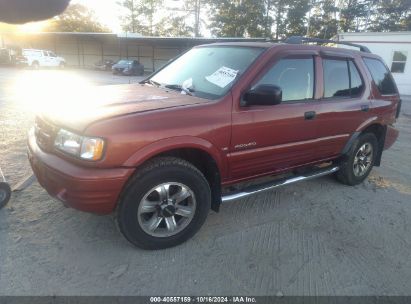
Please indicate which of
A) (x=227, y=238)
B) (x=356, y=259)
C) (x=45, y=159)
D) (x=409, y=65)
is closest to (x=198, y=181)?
(x=227, y=238)

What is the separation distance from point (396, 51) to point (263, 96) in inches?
884

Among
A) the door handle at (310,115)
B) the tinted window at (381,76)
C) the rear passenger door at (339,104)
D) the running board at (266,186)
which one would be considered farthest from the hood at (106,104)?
the tinted window at (381,76)

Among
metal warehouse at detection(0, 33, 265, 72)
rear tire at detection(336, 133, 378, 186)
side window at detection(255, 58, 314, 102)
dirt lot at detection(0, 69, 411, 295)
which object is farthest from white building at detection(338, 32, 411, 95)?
side window at detection(255, 58, 314, 102)

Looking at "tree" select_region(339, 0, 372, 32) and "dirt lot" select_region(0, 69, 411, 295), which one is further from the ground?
"tree" select_region(339, 0, 372, 32)

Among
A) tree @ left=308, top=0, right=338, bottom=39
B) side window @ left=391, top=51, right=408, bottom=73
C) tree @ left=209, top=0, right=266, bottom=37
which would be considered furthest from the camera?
tree @ left=308, top=0, right=338, bottom=39

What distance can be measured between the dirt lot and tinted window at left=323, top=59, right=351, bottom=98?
1336mm

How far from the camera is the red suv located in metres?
2.81

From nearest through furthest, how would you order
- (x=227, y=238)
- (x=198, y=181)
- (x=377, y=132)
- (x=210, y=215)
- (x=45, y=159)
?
(x=45, y=159) → (x=198, y=181) → (x=227, y=238) → (x=210, y=215) → (x=377, y=132)

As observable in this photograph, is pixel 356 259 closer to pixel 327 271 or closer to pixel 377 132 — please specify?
pixel 327 271

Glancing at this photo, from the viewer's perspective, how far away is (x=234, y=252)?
3268 millimetres

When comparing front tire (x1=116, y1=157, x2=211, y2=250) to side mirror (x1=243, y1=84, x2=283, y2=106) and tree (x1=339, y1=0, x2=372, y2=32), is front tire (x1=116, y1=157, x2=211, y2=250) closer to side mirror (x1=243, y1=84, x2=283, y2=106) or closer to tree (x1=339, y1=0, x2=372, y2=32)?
side mirror (x1=243, y1=84, x2=283, y2=106)

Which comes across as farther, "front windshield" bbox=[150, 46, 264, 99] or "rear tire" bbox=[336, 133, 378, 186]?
"rear tire" bbox=[336, 133, 378, 186]

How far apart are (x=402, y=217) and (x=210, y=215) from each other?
2235mm

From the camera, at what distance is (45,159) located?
300cm
